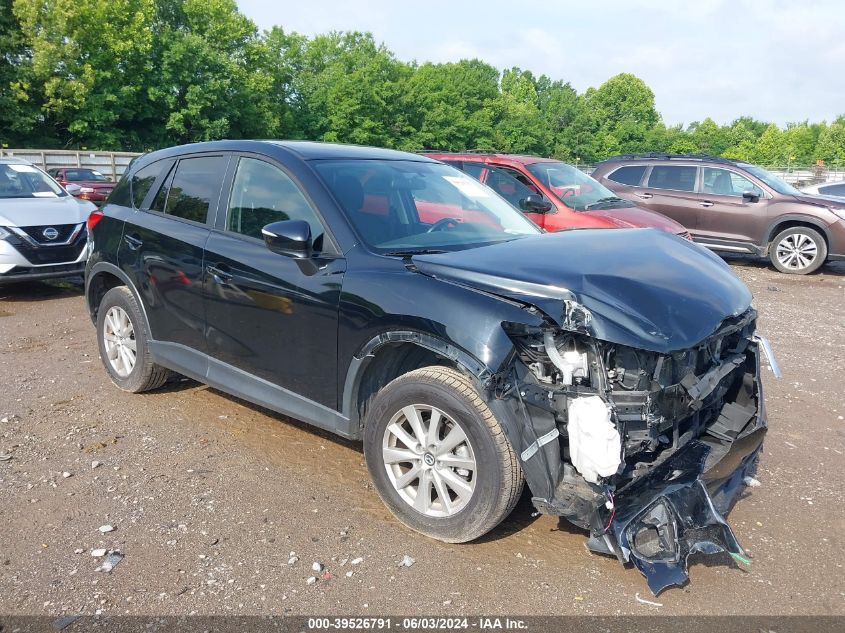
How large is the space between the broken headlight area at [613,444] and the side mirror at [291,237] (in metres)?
1.24

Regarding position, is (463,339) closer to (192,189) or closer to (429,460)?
(429,460)

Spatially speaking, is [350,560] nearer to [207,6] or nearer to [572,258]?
[572,258]

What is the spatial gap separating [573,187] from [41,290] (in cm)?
753

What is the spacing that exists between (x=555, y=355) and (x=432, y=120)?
222ft

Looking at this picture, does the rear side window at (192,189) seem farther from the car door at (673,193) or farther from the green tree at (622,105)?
the green tree at (622,105)

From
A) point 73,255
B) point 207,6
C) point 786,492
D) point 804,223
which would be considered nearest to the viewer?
point 786,492

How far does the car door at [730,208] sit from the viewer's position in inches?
465

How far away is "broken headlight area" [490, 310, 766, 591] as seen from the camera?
2.83 meters

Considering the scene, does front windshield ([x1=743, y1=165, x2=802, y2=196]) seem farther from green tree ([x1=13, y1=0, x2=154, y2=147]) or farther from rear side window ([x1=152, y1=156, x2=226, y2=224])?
green tree ([x1=13, y1=0, x2=154, y2=147])

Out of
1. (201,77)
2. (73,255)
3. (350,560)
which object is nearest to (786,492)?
(350,560)

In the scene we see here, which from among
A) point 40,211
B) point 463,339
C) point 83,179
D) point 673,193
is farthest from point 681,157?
point 83,179

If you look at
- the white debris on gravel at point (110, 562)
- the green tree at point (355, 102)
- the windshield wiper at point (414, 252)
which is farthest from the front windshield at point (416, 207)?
the green tree at point (355, 102)

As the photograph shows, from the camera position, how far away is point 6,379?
5.69 metres

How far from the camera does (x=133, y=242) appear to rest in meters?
4.94
